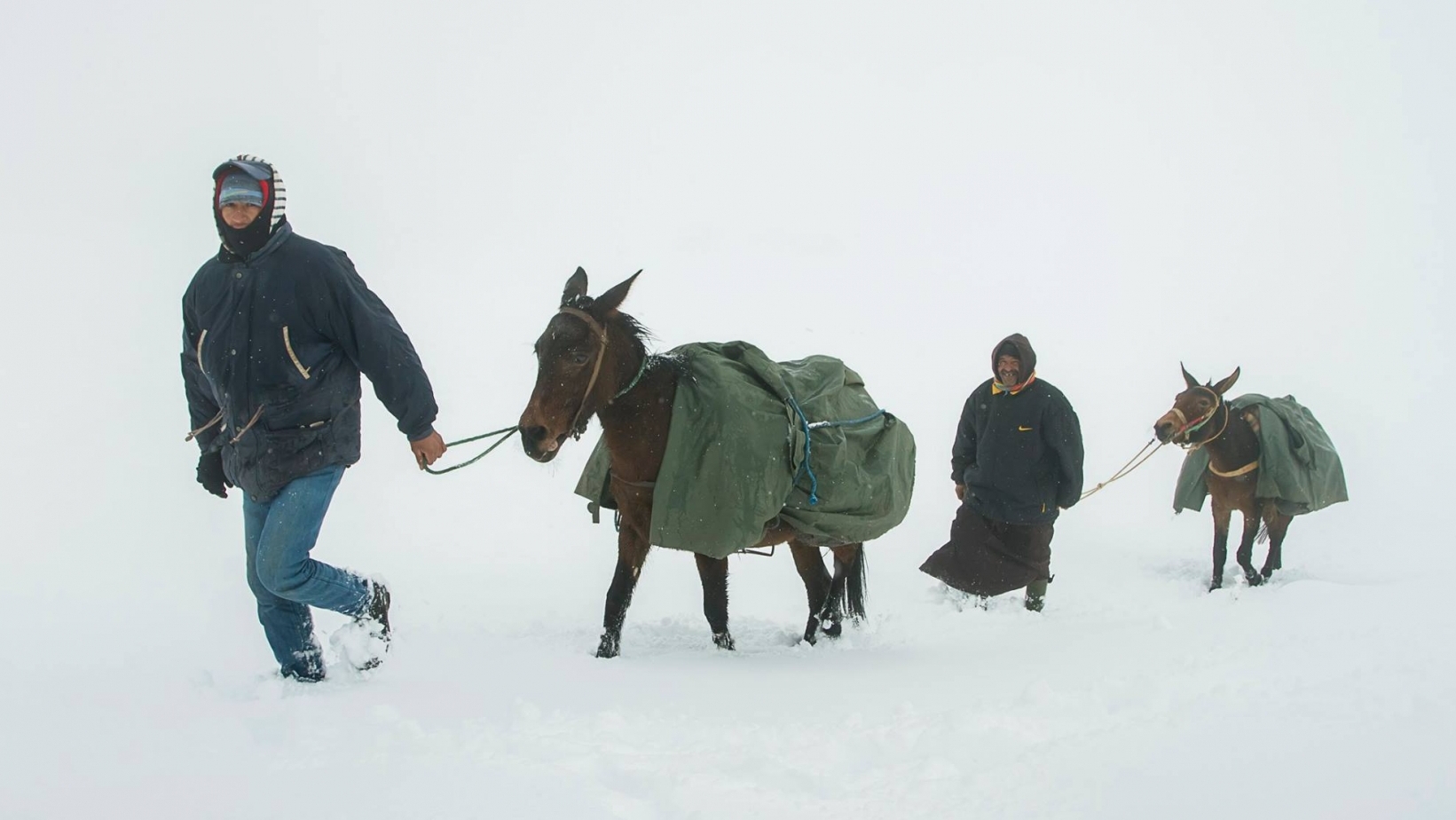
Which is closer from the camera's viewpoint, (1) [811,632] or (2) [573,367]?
(2) [573,367]

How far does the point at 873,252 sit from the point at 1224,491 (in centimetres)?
Result: 3450

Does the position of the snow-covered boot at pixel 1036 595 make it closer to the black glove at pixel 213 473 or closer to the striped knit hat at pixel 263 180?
the black glove at pixel 213 473

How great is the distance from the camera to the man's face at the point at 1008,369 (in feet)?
22.7

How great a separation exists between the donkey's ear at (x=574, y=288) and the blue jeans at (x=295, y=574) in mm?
1309

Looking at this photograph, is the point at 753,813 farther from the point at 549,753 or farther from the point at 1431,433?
the point at 1431,433

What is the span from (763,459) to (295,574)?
2.05 meters

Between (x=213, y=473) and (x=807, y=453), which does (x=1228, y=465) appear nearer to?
(x=807, y=453)

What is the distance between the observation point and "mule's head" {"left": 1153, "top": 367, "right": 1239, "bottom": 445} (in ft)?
27.6

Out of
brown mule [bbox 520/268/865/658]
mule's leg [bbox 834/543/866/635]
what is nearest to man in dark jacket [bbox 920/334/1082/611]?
mule's leg [bbox 834/543/866/635]

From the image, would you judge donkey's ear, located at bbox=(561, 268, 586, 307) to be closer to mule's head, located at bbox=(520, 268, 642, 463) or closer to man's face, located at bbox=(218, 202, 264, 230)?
mule's head, located at bbox=(520, 268, 642, 463)

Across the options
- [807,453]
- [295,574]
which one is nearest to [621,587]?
[807,453]

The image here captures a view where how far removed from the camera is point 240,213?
365 cm

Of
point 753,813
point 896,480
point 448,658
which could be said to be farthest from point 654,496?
point 753,813

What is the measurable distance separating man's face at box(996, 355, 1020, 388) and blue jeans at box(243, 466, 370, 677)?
14.4 feet
